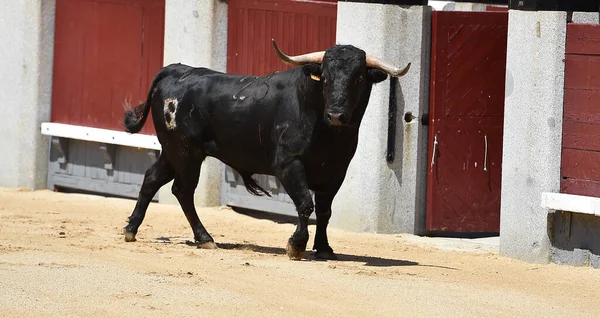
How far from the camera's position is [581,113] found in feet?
37.1

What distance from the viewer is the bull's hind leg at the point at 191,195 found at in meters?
11.7

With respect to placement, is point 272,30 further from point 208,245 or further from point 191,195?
point 208,245

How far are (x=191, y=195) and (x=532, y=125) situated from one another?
2.81 metres

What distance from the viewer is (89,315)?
8.52m

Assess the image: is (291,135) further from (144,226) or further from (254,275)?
(144,226)

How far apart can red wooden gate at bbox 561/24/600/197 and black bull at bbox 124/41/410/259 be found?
4.87 ft

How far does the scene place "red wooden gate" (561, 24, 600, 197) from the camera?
36.8ft

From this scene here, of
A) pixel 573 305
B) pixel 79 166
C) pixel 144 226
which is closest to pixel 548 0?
pixel 573 305

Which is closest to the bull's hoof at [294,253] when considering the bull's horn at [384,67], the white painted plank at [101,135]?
the bull's horn at [384,67]

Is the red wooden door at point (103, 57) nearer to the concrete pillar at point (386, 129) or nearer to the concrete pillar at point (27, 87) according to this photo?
the concrete pillar at point (27, 87)

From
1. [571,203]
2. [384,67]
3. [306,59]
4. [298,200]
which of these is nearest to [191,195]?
[298,200]

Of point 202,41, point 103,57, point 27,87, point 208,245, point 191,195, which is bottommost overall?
point 208,245

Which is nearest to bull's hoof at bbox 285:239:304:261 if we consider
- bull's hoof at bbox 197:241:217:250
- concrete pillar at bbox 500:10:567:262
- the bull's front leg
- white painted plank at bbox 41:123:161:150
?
the bull's front leg

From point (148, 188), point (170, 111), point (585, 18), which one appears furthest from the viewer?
point (148, 188)
